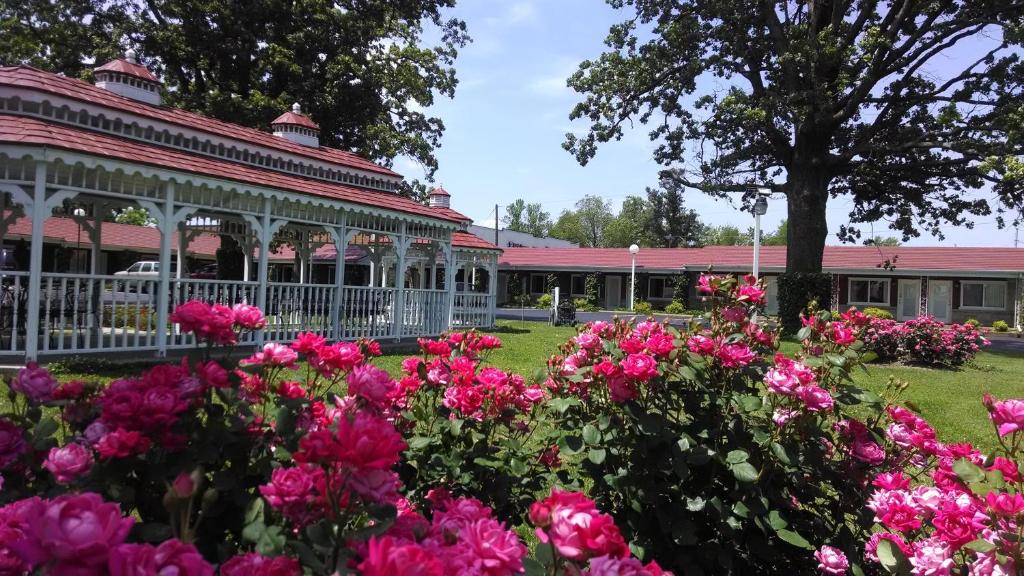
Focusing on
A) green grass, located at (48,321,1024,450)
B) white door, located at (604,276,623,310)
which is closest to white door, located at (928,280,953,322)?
white door, located at (604,276,623,310)

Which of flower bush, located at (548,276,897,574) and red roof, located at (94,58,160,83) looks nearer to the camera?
flower bush, located at (548,276,897,574)

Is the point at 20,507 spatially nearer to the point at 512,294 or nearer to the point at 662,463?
the point at 662,463

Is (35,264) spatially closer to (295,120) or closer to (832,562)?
(295,120)

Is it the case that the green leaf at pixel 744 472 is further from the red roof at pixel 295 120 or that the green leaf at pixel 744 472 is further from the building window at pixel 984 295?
the building window at pixel 984 295

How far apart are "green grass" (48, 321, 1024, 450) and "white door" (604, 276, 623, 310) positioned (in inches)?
961

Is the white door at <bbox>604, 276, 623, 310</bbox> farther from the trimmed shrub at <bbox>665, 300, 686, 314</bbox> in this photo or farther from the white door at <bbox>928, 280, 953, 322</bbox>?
the white door at <bbox>928, 280, 953, 322</bbox>

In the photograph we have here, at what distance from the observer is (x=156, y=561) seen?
98cm

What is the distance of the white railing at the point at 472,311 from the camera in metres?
20.4

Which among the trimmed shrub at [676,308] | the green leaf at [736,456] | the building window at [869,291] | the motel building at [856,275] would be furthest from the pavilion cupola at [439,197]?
the building window at [869,291]

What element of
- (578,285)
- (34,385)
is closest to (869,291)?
(578,285)

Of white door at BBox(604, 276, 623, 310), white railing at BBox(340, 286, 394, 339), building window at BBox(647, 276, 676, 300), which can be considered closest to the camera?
white railing at BBox(340, 286, 394, 339)

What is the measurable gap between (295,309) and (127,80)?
18.5 feet

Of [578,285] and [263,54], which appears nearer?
[263,54]

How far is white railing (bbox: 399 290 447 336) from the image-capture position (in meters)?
15.4
